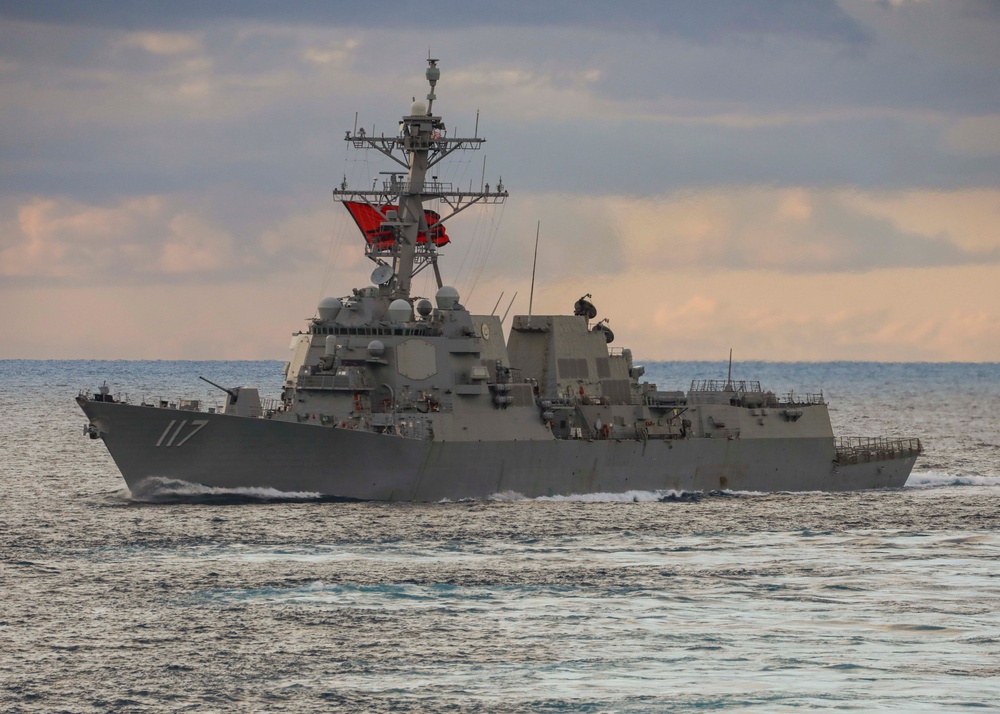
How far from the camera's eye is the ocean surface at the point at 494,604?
1909 centimetres

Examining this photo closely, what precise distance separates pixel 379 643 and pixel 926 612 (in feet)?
29.4

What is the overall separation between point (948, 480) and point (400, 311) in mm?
19049

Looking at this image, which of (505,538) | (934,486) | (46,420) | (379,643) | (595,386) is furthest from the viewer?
(46,420)

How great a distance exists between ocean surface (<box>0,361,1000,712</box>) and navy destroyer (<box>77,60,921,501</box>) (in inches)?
33.2

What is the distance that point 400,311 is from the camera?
3503cm

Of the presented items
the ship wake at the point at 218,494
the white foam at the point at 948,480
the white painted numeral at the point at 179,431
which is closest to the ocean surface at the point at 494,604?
the ship wake at the point at 218,494

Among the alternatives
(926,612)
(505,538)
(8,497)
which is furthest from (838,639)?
→ (8,497)

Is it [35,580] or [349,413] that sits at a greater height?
[349,413]

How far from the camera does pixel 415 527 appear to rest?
30016 mm

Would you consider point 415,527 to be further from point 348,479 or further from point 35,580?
point 35,580

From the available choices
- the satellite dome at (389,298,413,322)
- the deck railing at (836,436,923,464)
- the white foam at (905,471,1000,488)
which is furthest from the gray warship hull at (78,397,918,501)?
the white foam at (905,471,1000,488)

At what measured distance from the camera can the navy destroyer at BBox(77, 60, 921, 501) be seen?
3253 cm

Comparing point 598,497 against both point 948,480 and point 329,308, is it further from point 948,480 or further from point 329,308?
point 948,480

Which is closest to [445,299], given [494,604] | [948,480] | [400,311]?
[400,311]
